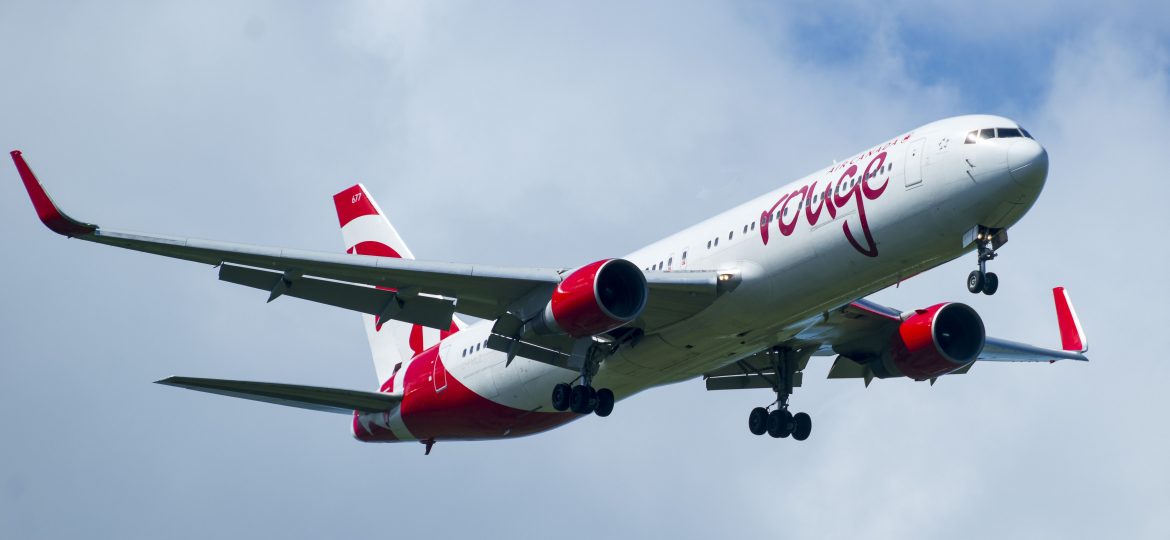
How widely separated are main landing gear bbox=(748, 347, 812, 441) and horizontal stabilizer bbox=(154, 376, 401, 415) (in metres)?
9.75

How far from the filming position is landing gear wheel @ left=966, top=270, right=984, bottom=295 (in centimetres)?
3103

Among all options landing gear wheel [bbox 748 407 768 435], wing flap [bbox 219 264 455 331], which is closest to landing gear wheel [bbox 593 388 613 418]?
wing flap [bbox 219 264 455 331]

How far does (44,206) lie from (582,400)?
12.8 meters

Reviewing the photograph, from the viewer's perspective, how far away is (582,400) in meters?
35.6

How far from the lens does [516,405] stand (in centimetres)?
3838

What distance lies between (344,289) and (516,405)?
5844 millimetres

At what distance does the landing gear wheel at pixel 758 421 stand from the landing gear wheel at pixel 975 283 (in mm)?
10220

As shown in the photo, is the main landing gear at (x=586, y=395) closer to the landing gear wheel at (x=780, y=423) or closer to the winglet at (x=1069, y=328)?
the landing gear wheel at (x=780, y=423)

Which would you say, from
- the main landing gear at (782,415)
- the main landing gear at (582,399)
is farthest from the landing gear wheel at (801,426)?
the main landing gear at (582,399)

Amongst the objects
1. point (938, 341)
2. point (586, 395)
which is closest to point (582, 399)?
point (586, 395)

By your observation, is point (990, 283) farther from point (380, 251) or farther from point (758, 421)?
point (380, 251)

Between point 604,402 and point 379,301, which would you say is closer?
point 379,301

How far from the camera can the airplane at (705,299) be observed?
102 ft

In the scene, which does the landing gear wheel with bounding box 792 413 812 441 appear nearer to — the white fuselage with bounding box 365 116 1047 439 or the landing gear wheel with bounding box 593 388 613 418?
the white fuselage with bounding box 365 116 1047 439
